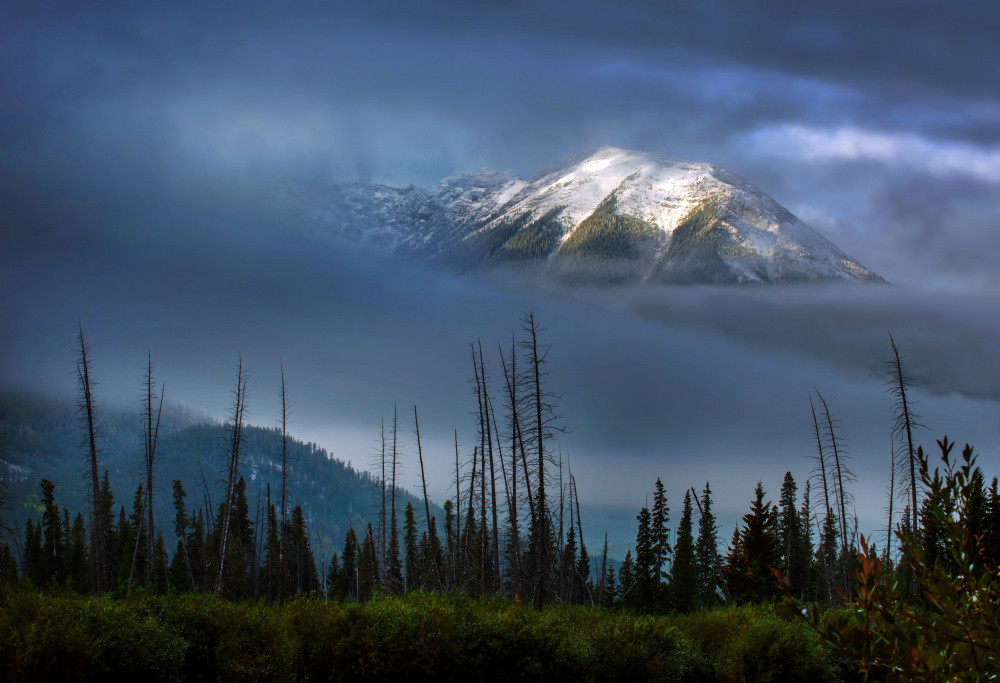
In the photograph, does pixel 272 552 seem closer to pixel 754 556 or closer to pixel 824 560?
pixel 754 556

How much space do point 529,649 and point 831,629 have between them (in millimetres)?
15482

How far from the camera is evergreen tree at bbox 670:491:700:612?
53781 millimetres

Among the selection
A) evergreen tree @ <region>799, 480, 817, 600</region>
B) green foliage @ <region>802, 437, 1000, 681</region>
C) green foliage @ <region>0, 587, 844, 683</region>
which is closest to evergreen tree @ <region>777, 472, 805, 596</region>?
evergreen tree @ <region>799, 480, 817, 600</region>

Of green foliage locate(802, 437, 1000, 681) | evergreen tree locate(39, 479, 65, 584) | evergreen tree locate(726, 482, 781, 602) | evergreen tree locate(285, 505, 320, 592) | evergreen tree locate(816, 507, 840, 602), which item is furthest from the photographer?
evergreen tree locate(285, 505, 320, 592)

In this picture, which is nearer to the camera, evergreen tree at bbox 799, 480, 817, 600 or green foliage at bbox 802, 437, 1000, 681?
green foliage at bbox 802, 437, 1000, 681

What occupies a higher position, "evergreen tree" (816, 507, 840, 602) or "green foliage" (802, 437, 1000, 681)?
"green foliage" (802, 437, 1000, 681)

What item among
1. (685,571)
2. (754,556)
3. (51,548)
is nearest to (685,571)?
(685,571)

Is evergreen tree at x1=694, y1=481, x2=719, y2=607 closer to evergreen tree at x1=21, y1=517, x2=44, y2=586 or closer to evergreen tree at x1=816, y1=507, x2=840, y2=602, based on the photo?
evergreen tree at x1=816, y1=507, x2=840, y2=602

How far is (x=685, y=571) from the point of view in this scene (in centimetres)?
5838

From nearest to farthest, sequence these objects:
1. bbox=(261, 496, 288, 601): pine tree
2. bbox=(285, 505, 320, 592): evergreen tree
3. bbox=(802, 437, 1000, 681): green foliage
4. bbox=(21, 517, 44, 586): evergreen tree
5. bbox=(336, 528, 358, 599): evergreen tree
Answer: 1. bbox=(802, 437, 1000, 681): green foliage
2. bbox=(261, 496, 288, 601): pine tree
3. bbox=(21, 517, 44, 586): evergreen tree
4. bbox=(285, 505, 320, 592): evergreen tree
5. bbox=(336, 528, 358, 599): evergreen tree

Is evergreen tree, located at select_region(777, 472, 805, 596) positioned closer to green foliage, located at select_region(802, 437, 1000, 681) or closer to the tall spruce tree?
the tall spruce tree

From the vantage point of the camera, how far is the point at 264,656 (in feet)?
54.0

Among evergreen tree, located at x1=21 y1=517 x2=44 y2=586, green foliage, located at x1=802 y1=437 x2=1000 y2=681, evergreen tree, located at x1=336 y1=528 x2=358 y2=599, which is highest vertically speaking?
green foliage, located at x1=802 y1=437 x2=1000 y2=681

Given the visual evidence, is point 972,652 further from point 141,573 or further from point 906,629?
point 141,573
